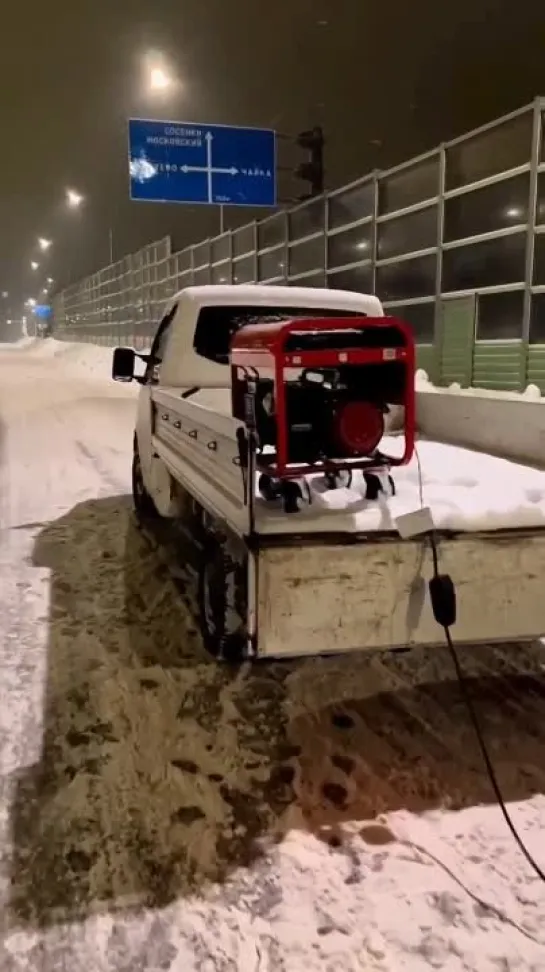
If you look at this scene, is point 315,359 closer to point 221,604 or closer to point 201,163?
point 221,604

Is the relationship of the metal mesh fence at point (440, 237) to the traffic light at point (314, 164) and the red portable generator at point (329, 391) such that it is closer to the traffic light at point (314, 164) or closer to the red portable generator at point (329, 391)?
the traffic light at point (314, 164)

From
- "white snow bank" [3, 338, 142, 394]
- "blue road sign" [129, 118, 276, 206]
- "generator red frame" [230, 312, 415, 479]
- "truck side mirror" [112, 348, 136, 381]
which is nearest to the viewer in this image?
"generator red frame" [230, 312, 415, 479]

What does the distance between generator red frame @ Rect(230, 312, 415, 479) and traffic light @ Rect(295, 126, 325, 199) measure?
49.5ft

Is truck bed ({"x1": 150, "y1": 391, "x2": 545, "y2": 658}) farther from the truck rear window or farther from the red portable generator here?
the truck rear window

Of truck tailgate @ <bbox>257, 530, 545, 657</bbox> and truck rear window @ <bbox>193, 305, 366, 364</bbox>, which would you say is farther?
truck rear window @ <bbox>193, 305, 366, 364</bbox>

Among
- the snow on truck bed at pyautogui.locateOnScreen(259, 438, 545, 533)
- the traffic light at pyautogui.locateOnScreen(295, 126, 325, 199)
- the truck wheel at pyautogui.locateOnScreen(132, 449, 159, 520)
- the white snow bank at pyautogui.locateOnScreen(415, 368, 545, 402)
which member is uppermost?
the traffic light at pyautogui.locateOnScreen(295, 126, 325, 199)

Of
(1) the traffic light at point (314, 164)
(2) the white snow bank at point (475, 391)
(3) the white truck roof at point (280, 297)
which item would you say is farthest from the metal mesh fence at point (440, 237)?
(3) the white truck roof at point (280, 297)

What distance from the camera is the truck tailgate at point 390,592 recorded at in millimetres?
2805

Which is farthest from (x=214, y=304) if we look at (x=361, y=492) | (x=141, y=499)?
(x=361, y=492)

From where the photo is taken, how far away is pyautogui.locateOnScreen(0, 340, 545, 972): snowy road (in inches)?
87.2

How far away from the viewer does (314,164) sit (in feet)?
57.1

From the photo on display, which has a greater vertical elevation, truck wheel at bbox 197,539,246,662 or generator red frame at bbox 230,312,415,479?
generator red frame at bbox 230,312,415,479

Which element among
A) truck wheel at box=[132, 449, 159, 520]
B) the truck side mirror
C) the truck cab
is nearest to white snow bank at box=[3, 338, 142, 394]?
truck wheel at box=[132, 449, 159, 520]

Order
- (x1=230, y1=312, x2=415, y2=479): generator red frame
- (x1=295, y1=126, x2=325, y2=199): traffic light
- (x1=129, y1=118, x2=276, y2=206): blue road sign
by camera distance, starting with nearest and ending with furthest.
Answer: (x1=230, y1=312, x2=415, y2=479): generator red frame < (x1=295, y1=126, x2=325, y2=199): traffic light < (x1=129, y1=118, x2=276, y2=206): blue road sign
